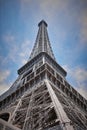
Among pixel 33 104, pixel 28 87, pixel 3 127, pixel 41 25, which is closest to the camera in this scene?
pixel 3 127

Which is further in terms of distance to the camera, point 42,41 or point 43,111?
point 42,41

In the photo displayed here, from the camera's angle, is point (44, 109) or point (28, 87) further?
point (28, 87)

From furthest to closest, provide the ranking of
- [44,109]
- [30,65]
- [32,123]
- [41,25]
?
[41,25] → [30,65] → [44,109] → [32,123]

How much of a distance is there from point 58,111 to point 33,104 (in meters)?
4.83

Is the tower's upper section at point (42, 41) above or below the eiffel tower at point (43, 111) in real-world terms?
above

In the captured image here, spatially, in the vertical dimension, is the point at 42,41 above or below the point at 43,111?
above

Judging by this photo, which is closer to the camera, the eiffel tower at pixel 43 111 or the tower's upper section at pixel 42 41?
the eiffel tower at pixel 43 111

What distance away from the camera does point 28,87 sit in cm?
2366

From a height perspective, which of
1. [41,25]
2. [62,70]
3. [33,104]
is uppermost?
[41,25]

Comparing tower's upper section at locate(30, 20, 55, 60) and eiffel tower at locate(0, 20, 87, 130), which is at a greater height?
tower's upper section at locate(30, 20, 55, 60)

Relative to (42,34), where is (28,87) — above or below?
below

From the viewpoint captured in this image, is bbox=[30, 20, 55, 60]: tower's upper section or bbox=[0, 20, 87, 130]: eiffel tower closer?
bbox=[0, 20, 87, 130]: eiffel tower

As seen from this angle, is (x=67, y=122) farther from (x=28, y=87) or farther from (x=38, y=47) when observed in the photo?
(x=38, y=47)

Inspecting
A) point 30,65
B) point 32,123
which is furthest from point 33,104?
point 30,65
